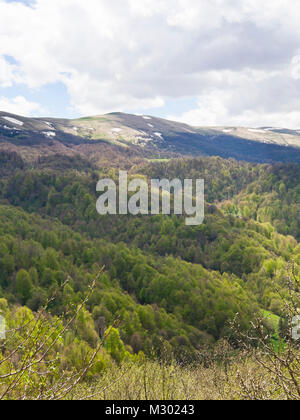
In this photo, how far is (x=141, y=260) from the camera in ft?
259

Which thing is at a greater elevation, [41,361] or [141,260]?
[41,361]

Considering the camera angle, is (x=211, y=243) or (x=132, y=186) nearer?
(x=211, y=243)

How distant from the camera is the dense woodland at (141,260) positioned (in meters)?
46.5

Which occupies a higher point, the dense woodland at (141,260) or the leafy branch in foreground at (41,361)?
the leafy branch in foreground at (41,361)

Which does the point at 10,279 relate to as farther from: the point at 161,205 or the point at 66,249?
the point at 161,205

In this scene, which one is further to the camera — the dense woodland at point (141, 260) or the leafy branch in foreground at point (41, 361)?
the dense woodland at point (141, 260)

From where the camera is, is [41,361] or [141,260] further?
[141,260]

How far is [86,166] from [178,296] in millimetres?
98971

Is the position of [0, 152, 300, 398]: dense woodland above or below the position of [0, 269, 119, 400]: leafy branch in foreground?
below

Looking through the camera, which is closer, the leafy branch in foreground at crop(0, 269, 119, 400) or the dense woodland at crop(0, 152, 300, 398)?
the leafy branch in foreground at crop(0, 269, 119, 400)

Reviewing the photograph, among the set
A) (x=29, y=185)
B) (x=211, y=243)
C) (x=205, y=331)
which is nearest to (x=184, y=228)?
(x=211, y=243)

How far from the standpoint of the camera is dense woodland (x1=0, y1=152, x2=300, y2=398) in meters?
46.5

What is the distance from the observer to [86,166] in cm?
15125
